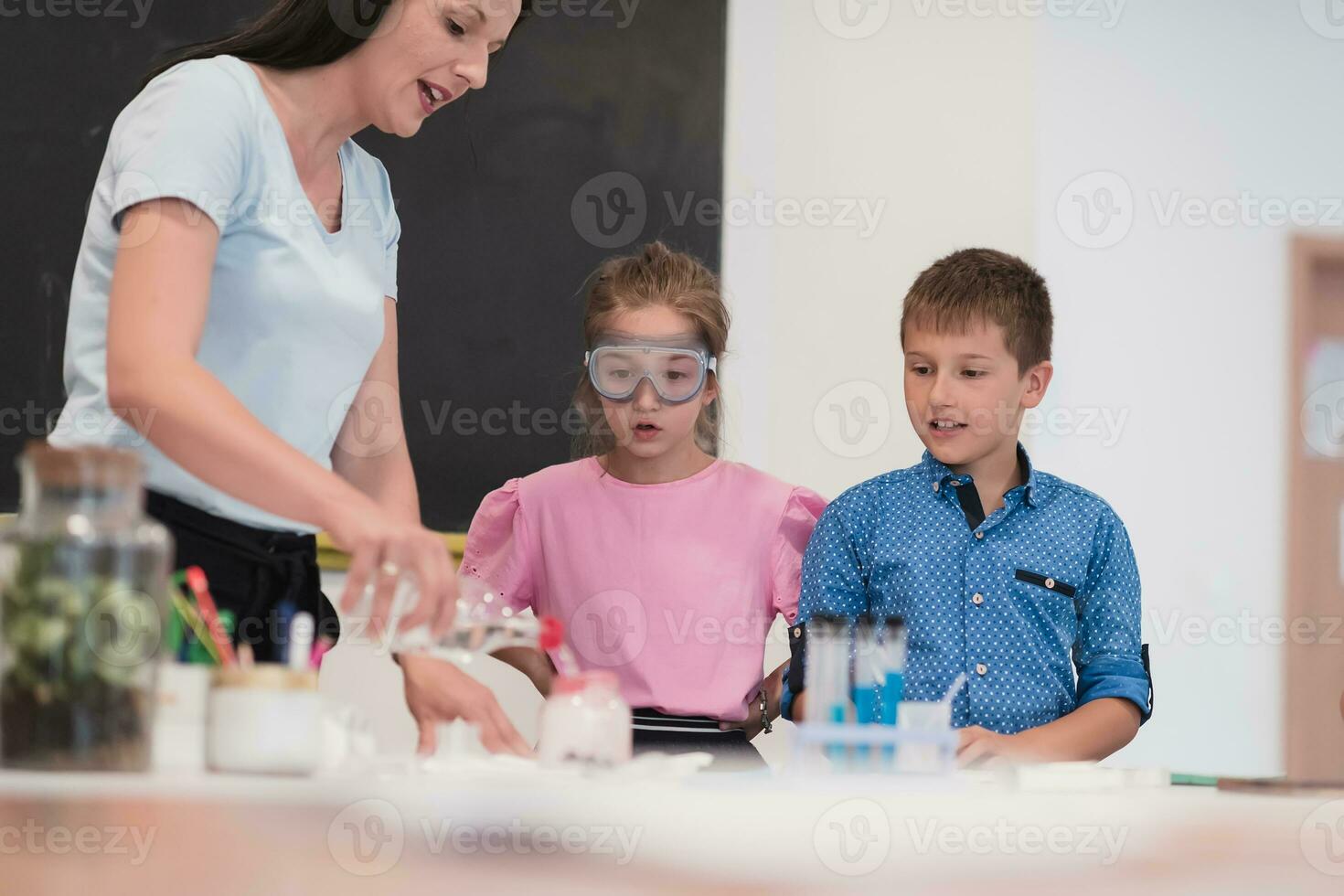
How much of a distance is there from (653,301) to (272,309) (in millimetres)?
A: 844

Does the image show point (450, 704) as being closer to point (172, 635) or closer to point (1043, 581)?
point (172, 635)

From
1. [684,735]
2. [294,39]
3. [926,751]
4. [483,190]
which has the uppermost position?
[483,190]

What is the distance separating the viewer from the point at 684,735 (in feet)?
6.15

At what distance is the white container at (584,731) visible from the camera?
3.27ft

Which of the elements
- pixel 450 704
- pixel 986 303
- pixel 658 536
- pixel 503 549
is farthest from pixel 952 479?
pixel 450 704

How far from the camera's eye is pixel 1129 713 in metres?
1.69

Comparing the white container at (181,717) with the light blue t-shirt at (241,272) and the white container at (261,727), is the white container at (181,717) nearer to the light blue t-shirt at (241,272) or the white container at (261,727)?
the white container at (261,727)

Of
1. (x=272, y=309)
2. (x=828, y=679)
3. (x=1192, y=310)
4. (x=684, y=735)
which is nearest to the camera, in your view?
(x=828, y=679)

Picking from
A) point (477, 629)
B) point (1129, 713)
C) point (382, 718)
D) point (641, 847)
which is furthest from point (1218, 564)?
point (641, 847)

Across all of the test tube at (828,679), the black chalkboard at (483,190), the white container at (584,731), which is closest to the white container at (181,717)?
the white container at (584,731)

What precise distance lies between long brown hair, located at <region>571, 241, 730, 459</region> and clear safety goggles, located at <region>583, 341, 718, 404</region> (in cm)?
10

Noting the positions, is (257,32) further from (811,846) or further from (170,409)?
(811,846)

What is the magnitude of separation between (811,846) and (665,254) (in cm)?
143

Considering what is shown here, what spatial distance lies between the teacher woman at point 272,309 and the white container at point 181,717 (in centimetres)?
11
